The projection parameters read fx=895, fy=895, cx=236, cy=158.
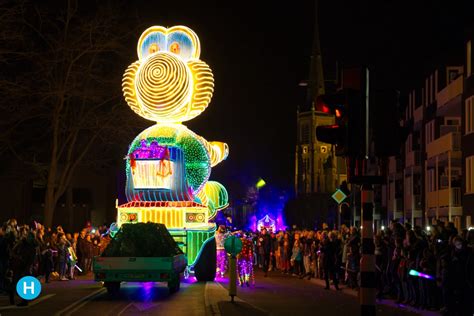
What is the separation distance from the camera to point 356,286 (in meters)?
26.8

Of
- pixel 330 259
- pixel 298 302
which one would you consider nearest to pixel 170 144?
pixel 330 259

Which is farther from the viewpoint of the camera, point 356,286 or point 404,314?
point 356,286

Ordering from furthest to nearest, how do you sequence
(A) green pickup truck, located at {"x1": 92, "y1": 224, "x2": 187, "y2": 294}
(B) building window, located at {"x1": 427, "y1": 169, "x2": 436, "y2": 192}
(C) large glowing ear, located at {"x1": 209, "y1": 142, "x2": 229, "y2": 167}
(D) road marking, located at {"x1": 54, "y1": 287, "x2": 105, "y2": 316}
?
1. (B) building window, located at {"x1": 427, "y1": 169, "x2": 436, "y2": 192}
2. (C) large glowing ear, located at {"x1": 209, "y1": 142, "x2": 229, "y2": 167}
3. (A) green pickup truck, located at {"x1": 92, "y1": 224, "x2": 187, "y2": 294}
4. (D) road marking, located at {"x1": 54, "y1": 287, "x2": 105, "y2": 316}

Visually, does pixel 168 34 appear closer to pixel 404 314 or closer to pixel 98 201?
pixel 404 314

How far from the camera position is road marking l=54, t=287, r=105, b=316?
60.4 feet

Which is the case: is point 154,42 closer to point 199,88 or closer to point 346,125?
point 199,88

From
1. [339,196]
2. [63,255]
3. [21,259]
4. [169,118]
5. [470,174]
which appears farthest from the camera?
[470,174]

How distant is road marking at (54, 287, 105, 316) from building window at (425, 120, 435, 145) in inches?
1266

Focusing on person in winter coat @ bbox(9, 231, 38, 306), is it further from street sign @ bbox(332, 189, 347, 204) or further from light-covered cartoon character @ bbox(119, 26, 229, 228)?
light-covered cartoon character @ bbox(119, 26, 229, 228)

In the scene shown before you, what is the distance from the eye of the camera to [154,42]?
34.3 meters

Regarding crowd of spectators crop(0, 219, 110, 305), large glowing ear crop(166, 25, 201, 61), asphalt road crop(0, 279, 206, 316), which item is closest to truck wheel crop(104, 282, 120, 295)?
asphalt road crop(0, 279, 206, 316)

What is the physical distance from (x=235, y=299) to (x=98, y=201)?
1770 inches

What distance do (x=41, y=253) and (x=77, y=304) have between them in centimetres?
990

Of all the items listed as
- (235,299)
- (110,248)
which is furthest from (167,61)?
(235,299)
